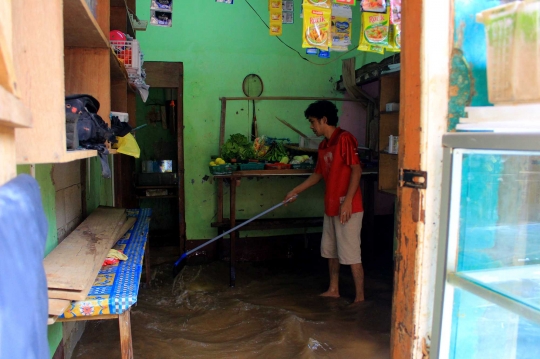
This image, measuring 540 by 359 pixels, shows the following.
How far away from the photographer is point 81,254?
7.90ft

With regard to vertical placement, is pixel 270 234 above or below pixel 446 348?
below

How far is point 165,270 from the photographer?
552 cm

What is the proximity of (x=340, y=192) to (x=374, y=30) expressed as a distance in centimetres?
166

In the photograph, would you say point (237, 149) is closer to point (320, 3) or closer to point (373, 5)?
point (320, 3)

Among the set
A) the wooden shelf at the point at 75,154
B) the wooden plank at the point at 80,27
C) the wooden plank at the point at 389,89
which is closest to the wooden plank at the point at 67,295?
the wooden shelf at the point at 75,154

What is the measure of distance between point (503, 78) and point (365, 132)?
500cm

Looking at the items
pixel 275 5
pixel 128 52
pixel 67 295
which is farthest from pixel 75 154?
pixel 275 5

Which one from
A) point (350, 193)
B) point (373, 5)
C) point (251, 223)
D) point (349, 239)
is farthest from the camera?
point (251, 223)

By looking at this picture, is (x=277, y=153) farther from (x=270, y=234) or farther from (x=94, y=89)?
(x=94, y=89)

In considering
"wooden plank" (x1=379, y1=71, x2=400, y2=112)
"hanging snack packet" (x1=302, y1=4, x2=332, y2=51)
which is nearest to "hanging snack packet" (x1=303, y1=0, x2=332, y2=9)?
"hanging snack packet" (x1=302, y1=4, x2=332, y2=51)

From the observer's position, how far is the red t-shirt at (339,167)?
412cm

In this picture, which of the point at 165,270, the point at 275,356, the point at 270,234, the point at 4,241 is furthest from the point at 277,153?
the point at 4,241

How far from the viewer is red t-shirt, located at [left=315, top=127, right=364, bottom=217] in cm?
412

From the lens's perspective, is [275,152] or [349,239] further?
[275,152]
